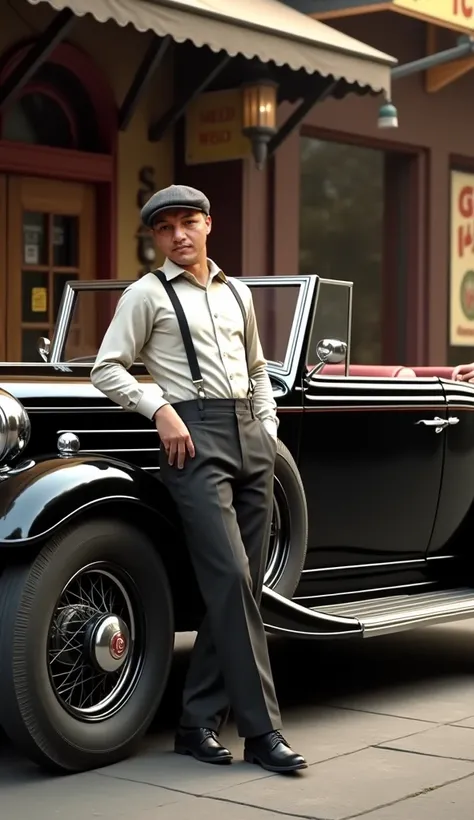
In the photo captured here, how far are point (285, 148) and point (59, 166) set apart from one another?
2.16m

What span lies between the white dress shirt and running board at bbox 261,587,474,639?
2.28 feet

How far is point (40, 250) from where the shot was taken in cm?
1086

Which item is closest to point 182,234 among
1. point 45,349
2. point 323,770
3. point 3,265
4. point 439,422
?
point 323,770

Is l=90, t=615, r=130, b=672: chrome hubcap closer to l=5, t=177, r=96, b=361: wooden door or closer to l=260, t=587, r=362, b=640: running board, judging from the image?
l=260, t=587, r=362, b=640: running board

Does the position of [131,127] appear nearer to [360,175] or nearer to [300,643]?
[360,175]

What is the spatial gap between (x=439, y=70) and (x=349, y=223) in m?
1.53

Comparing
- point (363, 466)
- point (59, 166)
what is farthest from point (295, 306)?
point (59, 166)

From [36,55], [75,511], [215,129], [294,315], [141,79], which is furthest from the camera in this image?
[215,129]

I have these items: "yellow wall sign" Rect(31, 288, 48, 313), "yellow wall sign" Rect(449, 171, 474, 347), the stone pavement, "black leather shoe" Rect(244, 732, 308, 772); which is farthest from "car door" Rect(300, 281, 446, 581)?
"yellow wall sign" Rect(449, 171, 474, 347)

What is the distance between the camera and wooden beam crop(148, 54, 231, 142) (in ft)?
35.0

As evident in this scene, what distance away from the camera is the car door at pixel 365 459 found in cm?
585

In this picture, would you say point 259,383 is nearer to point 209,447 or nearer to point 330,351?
point 209,447

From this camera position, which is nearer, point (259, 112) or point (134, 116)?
point (259, 112)

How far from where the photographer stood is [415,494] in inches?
249
